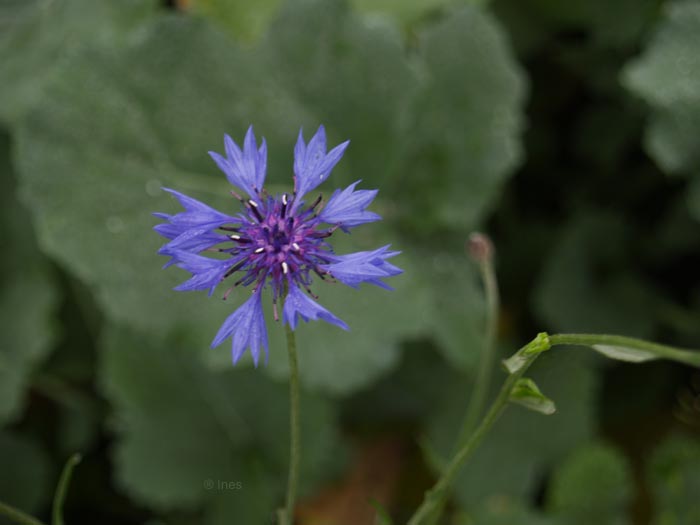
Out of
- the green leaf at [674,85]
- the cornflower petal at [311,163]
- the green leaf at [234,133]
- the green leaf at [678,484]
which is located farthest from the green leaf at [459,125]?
the cornflower petal at [311,163]

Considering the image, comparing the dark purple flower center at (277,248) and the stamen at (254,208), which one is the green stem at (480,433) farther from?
the stamen at (254,208)

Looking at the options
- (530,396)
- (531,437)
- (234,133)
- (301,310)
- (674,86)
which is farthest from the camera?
(531,437)

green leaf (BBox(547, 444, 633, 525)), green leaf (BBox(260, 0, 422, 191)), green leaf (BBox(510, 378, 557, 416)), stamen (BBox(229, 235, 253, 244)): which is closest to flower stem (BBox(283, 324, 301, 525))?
stamen (BBox(229, 235, 253, 244))

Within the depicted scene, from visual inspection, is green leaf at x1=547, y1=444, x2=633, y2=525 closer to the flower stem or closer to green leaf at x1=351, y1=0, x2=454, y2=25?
the flower stem

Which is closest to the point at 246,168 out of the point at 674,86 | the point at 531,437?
the point at 674,86

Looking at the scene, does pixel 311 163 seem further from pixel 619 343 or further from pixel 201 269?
pixel 619 343

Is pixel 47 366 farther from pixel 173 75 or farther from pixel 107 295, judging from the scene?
pixel 173 75

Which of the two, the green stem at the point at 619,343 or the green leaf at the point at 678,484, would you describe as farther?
the green leaf at the point at 678,484
